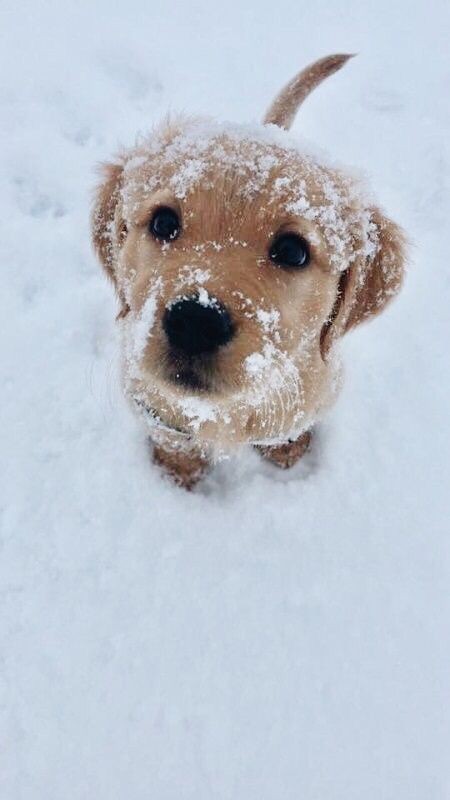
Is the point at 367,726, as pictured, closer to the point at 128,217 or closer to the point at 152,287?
the point at 152,287

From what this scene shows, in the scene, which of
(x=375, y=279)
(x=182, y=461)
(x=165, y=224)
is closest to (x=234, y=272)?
(x=165, y=224)

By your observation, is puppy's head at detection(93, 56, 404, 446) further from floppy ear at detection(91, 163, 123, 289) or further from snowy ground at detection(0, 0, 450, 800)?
snowy ground at detection(0, 0, 450, 800)

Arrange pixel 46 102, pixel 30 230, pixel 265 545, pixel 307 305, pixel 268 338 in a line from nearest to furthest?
pixel 268 338
pixel 307 305
pixel 265 545
pixel 30 230
pixel 46 102

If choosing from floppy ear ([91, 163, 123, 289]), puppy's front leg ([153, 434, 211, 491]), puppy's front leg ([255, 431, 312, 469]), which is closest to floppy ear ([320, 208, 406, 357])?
puppy's front leg ([255, 431, 312, 469])

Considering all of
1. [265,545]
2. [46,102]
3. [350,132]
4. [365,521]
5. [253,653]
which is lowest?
[253,653]

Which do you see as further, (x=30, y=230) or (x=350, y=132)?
(x=350, y=132)

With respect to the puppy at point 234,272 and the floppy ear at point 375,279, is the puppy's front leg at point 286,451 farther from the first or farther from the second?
the floppy ear at point 375,279

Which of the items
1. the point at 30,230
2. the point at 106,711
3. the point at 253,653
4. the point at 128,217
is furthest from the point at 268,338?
the point at 30,230
